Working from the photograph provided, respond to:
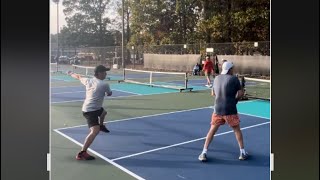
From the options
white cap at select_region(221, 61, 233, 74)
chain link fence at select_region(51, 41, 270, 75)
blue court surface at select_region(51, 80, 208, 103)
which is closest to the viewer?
chain link fence at select_region(51, 41, 270, 75)

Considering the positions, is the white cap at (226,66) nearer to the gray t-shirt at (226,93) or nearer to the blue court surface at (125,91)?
the gray t-shirt at (226,93)

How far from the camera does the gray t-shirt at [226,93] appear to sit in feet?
13.5

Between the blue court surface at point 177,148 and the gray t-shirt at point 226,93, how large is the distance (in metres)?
0.49

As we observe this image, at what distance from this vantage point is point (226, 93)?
13.6ft

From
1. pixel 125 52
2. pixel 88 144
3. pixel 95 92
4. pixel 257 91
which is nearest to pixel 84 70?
pixel 95 92

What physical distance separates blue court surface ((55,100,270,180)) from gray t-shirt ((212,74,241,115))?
493 millimetres

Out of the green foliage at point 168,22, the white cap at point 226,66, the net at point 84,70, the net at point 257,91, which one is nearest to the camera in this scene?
the green foliage at point 168,22

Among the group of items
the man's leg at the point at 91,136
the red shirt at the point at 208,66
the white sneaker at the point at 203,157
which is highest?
the red shirt at the point at 208,66

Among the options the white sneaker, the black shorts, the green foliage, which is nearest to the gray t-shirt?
the white sneaker

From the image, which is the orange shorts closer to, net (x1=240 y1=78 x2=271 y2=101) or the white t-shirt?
the white t-shirt

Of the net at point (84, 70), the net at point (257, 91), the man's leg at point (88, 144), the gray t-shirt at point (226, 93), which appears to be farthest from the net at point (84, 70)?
the net at point (257, 91)

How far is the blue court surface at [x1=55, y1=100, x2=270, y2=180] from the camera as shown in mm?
3865
